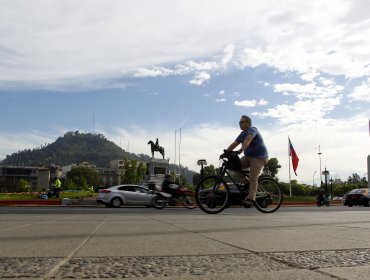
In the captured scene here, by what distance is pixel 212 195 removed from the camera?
851cm

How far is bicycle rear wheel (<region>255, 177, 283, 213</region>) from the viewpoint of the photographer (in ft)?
29.2

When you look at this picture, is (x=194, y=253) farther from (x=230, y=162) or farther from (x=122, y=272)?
(x=230, y=162)

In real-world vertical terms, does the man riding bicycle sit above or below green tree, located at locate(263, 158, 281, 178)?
below

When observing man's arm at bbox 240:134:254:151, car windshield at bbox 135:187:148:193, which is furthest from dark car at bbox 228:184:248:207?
car windshield at bbox 135:187:148:193

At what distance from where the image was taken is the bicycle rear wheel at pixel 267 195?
8891 mm

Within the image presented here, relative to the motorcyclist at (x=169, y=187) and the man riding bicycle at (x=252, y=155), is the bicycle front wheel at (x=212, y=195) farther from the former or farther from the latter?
the motorcyclist at (x=169, y=187)

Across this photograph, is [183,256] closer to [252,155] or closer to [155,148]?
[252,155]

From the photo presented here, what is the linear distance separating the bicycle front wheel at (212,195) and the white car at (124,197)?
13548 mm

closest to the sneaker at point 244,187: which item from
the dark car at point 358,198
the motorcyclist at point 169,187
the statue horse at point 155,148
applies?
the motorcyclist at point 169,187

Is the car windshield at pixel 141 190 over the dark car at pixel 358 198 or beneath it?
over

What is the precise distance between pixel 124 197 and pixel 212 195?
14.3m

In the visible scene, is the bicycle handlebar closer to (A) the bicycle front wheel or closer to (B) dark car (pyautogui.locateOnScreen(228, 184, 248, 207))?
(A) the bicycle front wheel

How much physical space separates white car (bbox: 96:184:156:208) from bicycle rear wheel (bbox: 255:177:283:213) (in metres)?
13.1

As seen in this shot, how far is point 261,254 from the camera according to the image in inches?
122
